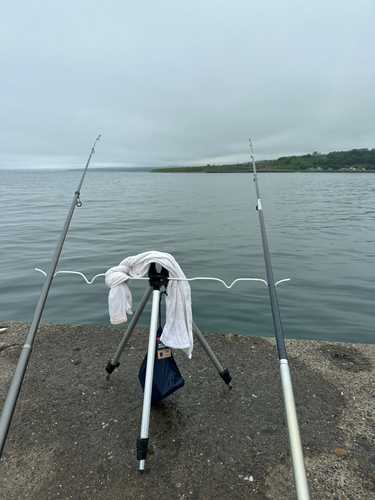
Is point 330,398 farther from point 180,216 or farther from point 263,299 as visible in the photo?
point 180,216

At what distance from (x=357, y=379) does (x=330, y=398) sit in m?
0.44

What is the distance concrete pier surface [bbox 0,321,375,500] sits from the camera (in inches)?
86.5

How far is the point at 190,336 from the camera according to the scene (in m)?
2.59

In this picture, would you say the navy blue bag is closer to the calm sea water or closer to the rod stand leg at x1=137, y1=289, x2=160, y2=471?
the rod stand leg at x1=137, y1=289, x2=160, y2=471

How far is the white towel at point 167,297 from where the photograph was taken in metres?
2.46

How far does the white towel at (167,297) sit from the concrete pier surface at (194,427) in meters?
0.72

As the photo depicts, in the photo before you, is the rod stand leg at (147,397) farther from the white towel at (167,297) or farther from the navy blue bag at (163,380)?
the navy blue bag at (163,380)

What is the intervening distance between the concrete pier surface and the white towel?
2.37 ft

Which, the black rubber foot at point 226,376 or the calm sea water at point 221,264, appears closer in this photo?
the black rubber foot at point 226,376

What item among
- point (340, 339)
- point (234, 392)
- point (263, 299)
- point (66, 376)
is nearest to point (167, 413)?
point (234, 392)

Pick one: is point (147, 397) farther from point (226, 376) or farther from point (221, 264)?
point (221, 264)

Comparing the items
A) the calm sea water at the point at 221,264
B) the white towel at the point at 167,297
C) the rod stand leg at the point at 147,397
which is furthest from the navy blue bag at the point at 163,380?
the calm sea water at the point at 221,264

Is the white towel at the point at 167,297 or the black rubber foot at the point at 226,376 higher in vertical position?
the white towel at the point at 167,297

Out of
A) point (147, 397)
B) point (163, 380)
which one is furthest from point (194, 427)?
point (147, 397)
